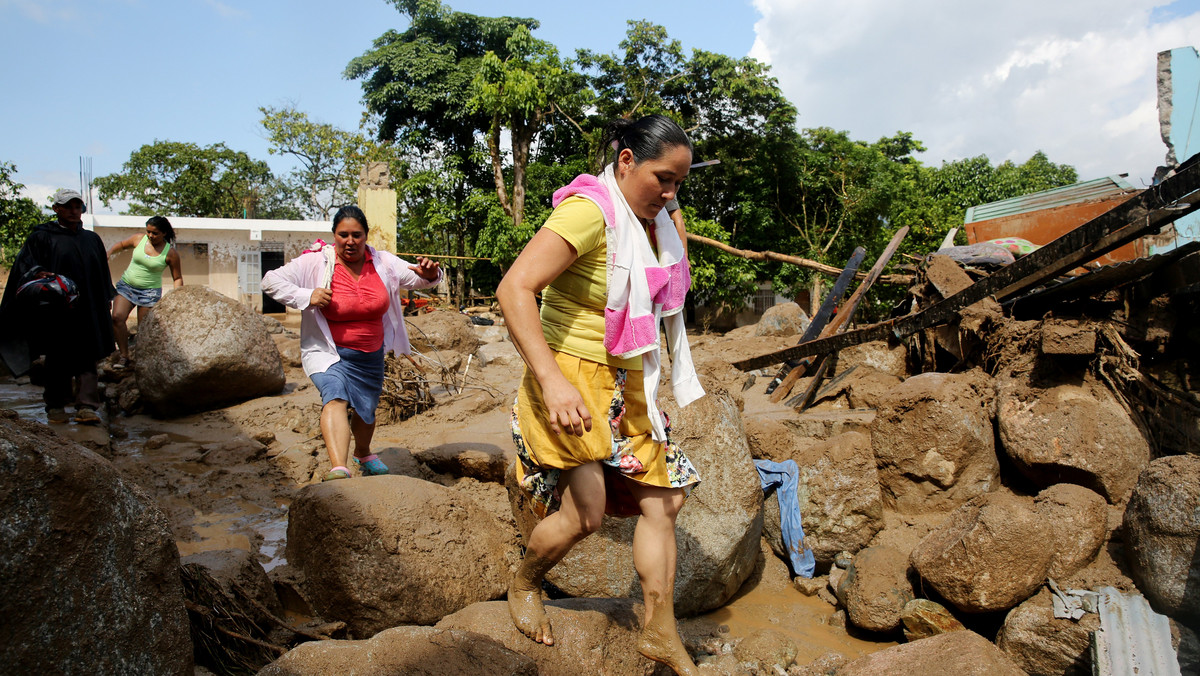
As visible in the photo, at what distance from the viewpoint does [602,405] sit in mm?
2418

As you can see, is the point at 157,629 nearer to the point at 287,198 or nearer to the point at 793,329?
the point at 793,329

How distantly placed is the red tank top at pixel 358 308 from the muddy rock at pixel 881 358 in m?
5.11

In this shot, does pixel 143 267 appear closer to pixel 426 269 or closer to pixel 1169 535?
pixel 426 269

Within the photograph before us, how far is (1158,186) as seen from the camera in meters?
4.50

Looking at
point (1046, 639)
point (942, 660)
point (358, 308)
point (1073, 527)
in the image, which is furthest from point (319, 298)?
point (1073, 527)

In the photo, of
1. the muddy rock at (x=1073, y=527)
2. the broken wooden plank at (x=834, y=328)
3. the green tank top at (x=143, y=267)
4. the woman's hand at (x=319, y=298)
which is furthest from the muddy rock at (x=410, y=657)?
the green tank top at (x=143, y=267)

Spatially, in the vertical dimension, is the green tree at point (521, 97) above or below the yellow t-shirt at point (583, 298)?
above

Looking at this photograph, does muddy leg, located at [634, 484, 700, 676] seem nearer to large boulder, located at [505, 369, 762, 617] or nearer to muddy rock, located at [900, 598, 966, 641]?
large boulder, located at [505, 369, 762, 617]

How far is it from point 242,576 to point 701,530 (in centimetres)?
228

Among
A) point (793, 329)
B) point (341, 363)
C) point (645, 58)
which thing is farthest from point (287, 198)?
point (341, 363)

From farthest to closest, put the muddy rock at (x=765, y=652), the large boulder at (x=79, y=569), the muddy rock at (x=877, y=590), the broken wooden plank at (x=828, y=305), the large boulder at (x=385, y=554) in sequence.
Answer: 1. the broken wooden plank at (x=828, y=305)
2. the muddy rock at (x=877, y=590)
3. the muddy rock at (x=765, y=652)
4. the large boulder at (x=385, y=554)
5. the large boulder at (x=79, y=569)

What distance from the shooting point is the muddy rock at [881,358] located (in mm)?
7574

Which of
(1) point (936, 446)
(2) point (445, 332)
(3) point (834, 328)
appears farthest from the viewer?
(2) point (445, 332)

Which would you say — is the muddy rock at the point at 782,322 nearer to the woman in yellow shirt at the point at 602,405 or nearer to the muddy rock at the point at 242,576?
the muddy rock at the point at 242,576
